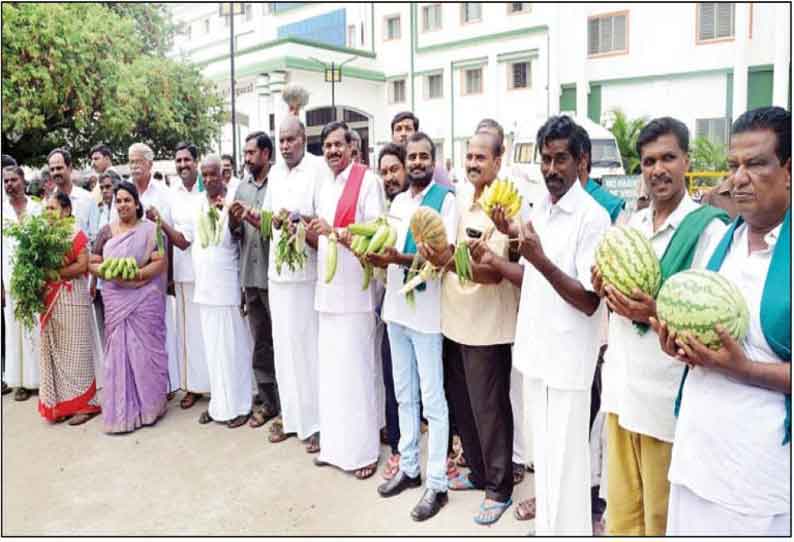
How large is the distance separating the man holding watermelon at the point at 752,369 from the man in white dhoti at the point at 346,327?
251 cm

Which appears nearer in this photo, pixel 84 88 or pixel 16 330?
pixel 16 330

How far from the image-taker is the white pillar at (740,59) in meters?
23.0

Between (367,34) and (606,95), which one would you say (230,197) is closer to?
(606,95)

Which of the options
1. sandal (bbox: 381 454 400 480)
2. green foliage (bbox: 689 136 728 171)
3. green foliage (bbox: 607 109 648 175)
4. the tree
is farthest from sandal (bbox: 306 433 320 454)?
green foliage (bbox: 607 109 648 175)

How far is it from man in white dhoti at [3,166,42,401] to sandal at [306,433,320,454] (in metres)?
3.13

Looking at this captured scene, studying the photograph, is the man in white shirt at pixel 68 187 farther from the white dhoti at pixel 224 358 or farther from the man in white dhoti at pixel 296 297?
the man in white dhoti at pixel 296 297

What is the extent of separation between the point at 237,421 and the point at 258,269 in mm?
1301

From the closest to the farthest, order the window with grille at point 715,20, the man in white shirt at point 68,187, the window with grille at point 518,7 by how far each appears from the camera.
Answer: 1. the man in white shirt at point 68,187
2. the window with grille at point 715,20
3. the window with grille at point 518,7

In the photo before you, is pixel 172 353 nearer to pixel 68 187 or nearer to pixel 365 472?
pixel 68 187

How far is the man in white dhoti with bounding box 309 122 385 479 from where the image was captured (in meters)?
4.33

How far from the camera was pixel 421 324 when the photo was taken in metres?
3.77

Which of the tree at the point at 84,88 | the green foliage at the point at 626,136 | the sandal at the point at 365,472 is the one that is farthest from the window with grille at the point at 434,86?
the sandal at the point at 365,472

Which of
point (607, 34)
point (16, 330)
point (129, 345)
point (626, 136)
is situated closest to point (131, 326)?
point (129, 345)

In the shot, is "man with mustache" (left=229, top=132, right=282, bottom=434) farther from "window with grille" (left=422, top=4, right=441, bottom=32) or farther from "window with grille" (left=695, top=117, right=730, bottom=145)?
"window with grille" (left=422, top=4, right=441, bottom=32)
